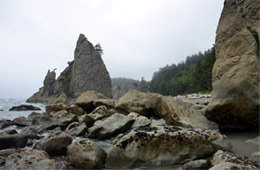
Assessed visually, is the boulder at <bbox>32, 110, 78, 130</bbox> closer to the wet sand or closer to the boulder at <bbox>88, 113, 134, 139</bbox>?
the boulder at <bbox>88, 113, 134, 139</bbox>

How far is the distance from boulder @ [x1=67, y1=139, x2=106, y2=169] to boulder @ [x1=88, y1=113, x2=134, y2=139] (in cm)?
251

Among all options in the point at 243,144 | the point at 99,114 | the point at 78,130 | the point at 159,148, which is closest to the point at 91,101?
the point at 99,114

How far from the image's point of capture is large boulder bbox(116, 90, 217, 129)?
24.1ft

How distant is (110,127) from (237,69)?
12.8 ft

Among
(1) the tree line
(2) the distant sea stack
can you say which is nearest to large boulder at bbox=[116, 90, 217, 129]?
(1) the tree line

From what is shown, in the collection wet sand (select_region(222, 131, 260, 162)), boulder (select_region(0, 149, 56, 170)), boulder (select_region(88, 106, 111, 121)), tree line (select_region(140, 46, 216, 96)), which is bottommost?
wet sand (select_region(222, 131, 260, 162))

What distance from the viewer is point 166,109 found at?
335 inches

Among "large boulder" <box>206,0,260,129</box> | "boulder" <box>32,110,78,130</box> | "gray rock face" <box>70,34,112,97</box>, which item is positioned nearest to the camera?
"large boulder" <box>206,0,260,129</box>

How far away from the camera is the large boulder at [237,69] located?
6195 millimetres

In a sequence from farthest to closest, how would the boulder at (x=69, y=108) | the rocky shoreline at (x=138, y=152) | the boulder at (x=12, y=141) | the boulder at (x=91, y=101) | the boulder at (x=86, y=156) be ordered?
the boulder at (x=91, y=101)
the boulder at (x=69, y=108)
the boulder at (x=12, y=141)
the boulder at (x=86, y=156)
the rocky shoreline at (x=138, y=152)

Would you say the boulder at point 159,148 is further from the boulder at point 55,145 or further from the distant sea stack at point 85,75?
the distant sea stack at point 85,75

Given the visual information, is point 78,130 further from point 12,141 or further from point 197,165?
point 197,165

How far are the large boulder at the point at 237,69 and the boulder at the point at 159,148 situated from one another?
213cm

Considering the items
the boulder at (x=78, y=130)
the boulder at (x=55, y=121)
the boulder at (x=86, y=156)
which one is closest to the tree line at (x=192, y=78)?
the boulder at (x=55, y=121)
